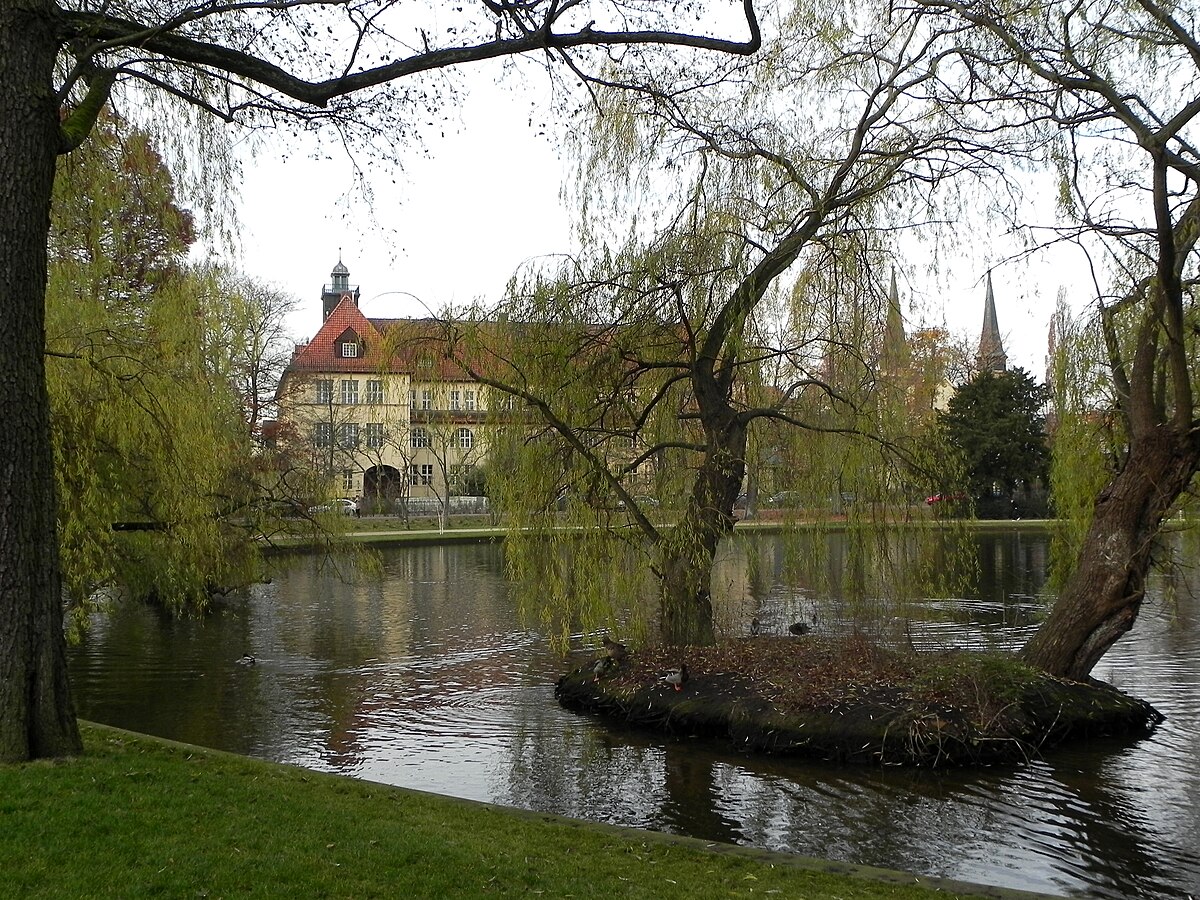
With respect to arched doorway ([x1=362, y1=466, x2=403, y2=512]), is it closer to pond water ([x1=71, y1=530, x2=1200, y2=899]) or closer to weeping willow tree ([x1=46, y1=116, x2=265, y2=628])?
pond water ([x1=71, y1=530, x2=1200, y2=899])

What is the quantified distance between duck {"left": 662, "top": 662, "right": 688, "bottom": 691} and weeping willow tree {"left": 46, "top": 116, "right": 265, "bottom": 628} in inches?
244

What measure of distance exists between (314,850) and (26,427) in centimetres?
359

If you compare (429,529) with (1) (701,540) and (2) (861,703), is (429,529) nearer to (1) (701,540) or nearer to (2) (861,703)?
(1) (701,540)

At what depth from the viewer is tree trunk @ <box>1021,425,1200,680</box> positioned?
1161 centimetres

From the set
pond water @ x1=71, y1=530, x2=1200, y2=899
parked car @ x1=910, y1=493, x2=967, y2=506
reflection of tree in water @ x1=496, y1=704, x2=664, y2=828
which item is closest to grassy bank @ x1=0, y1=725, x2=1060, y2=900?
reflection of tree in water @ x1=496, y1=704, x2=664, y2=828

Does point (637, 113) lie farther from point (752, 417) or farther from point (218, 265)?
point (218, 265)

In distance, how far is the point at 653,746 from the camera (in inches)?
432

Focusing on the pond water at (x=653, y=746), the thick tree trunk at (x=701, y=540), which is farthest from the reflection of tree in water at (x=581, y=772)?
the thick tree trunk at (x=701, y=540)

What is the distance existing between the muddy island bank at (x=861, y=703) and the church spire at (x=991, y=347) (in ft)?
74.8

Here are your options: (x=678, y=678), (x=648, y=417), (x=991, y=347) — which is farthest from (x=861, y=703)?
(x=991, y=347)

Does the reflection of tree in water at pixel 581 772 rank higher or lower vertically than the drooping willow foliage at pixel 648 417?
lower

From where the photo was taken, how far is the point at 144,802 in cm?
634

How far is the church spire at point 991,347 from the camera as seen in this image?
4553cm

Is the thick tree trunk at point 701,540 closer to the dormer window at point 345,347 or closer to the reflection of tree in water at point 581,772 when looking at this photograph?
the reflection of tree in water at point 581,772
